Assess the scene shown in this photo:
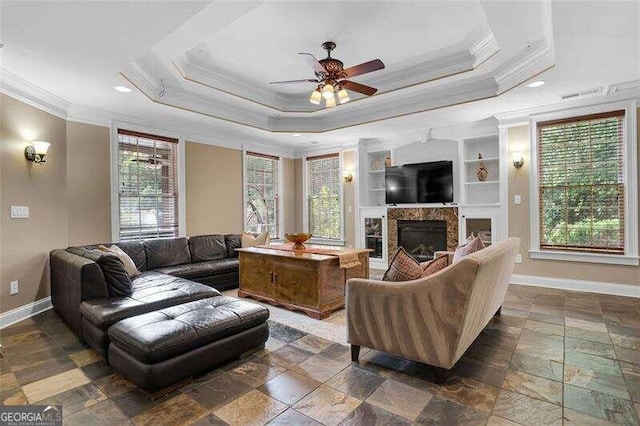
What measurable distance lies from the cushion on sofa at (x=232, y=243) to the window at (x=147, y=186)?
0.84 metres

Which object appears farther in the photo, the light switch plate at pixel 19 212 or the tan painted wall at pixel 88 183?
the tan painted wall at pixel 88 183

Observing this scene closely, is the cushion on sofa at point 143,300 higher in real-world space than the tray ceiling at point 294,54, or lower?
lower

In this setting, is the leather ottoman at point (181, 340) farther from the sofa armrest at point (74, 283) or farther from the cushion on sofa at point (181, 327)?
the sofa armrest at point (74, 283)

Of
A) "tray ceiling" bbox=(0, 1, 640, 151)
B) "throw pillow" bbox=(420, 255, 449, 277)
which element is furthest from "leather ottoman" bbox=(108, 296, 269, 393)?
"tray ceiling" bbox=(0, 1, 640, 151)

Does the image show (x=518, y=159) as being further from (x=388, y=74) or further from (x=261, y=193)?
(x=261, y=193)

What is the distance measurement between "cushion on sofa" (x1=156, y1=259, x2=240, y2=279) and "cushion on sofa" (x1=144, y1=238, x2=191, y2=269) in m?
0.14

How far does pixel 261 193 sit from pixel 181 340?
16.7 feet

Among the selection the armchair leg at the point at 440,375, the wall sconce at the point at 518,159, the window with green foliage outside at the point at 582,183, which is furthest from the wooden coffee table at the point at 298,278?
the window with green foliage outside at the point at 582,183

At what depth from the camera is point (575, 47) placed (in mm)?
2982

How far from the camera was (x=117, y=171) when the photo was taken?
482cm

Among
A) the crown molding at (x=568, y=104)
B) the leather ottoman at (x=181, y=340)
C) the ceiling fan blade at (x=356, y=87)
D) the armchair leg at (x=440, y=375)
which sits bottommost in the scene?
the armchair leg at (x=440, y=375)

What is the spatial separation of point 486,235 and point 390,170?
81.8 inches

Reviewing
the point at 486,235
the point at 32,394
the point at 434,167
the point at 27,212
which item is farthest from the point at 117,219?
the point at 486,235

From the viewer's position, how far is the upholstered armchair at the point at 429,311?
80.7 inches
